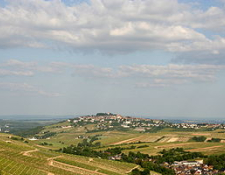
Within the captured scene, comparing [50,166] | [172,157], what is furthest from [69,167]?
[172,157]

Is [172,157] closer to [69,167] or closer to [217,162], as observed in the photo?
[217,162]

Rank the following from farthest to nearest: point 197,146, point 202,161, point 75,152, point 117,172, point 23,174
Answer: point 197,146 < point 75,152 < point 202,161 < point 117,172 < point 23,174

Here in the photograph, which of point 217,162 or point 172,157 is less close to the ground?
point 217,162

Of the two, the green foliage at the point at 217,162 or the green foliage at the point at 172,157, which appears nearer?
the green foliage at the point at 217,162

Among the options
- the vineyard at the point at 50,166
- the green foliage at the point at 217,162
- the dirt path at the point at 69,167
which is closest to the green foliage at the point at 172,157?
the green foliage at the point at 217,162

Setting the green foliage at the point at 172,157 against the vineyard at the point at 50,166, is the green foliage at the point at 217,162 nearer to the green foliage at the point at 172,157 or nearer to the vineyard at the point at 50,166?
the green foliage at the point at 172,157

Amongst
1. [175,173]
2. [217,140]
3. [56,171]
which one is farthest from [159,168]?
[217,140]

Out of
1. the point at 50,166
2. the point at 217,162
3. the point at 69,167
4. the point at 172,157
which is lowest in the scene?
the point at 172,157

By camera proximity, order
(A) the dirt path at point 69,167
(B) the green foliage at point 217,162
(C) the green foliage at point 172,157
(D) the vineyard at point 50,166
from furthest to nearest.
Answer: (C) the green foliage at point 172,157
(B) the green foliage at point 217,162
(A) the dirt path at point 69,167
(D) the vineyard at point 50,166

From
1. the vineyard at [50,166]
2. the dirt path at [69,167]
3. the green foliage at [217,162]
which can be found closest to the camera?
the vineyard at [50,166]

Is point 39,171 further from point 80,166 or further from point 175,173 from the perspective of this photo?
point 175,173

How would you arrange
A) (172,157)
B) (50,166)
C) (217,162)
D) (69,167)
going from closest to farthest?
(50,166) < (69,167) < (217,162) < (172,157)
